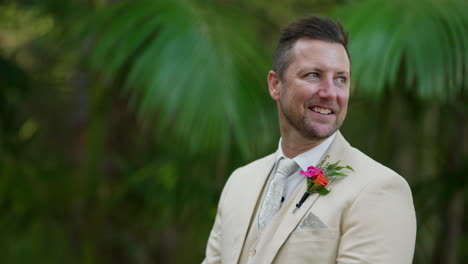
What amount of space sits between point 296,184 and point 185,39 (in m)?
1.64

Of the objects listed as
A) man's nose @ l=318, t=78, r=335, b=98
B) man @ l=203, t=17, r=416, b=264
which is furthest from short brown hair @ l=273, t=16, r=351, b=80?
man's nose @ l=318, t=78, r=335, b=98

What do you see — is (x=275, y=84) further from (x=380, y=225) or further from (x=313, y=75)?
(x=380, y=225)

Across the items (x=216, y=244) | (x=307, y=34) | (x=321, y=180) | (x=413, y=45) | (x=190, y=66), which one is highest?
(x=413, y=45)

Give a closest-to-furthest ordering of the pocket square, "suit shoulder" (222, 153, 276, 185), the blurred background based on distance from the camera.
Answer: the pocket square, "suit shoulder" (222, 153, 276, 185), the blurred background

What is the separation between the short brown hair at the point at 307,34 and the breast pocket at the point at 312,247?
48cm

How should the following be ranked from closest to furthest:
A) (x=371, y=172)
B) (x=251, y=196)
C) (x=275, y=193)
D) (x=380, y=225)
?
(x=380, y=225), (x=371, y=172), (x=275, y=193), (x=251, y=196)

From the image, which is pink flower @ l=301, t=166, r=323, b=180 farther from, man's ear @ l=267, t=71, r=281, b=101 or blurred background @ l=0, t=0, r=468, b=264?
blurred background @ l=0, t=0, r=468, b=264

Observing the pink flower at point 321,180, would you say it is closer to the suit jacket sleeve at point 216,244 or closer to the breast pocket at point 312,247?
the breast pocket at point 312,247

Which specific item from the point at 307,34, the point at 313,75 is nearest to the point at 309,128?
the point at 313,75

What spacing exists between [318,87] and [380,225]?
417 mm

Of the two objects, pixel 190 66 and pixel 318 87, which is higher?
pixel 190 66

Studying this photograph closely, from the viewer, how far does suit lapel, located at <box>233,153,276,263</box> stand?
1898mm

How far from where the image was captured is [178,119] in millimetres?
3135

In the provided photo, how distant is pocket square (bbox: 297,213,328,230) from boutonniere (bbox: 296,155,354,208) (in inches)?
2.3
